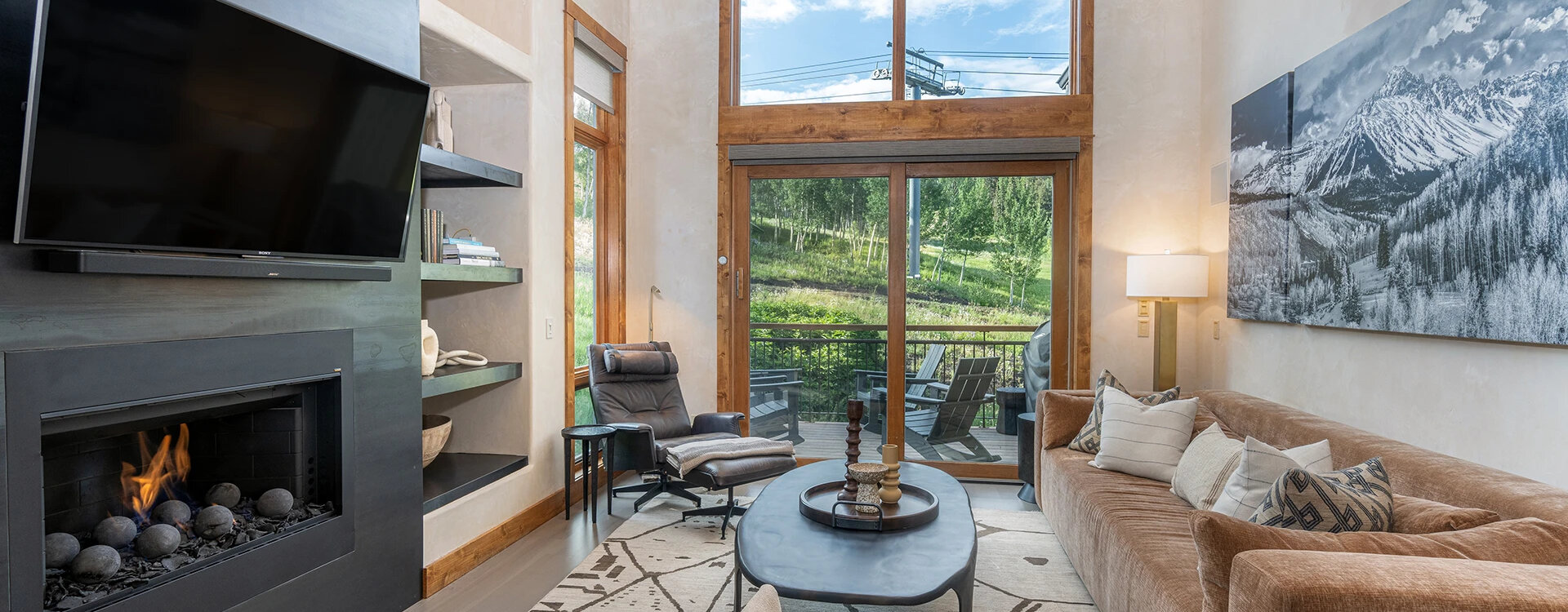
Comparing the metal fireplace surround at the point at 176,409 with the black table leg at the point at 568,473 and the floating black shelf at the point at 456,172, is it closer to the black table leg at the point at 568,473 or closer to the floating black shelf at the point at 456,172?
the floating black shelf at the point at 456,172

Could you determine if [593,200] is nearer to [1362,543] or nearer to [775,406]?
[775,406]

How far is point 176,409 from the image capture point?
2.09 meters

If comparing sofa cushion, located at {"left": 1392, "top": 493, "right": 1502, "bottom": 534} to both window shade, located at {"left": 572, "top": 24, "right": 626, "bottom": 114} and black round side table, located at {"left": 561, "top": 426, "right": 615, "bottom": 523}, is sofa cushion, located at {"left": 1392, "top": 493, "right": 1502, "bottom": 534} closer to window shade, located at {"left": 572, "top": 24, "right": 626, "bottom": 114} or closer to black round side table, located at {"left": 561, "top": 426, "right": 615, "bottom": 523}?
black round side table, located at {"left": 561, "top": 426, "right": 615, "bottom": 523}

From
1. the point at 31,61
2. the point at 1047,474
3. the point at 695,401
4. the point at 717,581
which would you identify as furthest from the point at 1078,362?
the point at 31,61

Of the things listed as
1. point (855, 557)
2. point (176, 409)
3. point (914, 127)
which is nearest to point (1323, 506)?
point (855, 557)

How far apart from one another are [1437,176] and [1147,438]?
1.32 metres

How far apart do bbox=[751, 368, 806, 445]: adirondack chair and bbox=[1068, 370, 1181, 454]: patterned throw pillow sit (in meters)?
1.89

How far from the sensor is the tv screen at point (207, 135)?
163 cm

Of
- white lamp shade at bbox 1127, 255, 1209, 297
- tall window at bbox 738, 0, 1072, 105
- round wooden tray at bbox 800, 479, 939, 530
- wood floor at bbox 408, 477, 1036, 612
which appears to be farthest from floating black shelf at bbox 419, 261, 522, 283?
white lamp shade at bbox 1127, 255, 1209, 297

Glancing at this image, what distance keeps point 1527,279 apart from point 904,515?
1819 millimetres

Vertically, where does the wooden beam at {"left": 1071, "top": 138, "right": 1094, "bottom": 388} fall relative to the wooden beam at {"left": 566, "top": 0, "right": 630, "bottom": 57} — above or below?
below

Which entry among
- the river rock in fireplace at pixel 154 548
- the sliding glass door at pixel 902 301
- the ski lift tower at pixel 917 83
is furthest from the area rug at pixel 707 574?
the ski lift tower at pixel 917 83

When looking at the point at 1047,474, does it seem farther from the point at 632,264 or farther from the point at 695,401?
the point at 632,264

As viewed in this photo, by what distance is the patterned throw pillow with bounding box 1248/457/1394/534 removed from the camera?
1.77 meters
